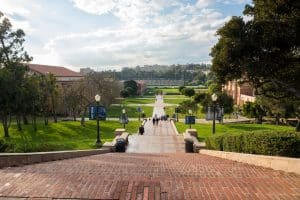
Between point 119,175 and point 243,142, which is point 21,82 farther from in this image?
point 119,175

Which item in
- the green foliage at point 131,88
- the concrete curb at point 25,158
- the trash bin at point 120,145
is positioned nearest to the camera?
the concrete curb at point 25,158

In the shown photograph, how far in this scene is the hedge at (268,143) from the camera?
1020 centimetres

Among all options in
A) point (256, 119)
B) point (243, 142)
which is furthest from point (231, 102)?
point (243, 142)

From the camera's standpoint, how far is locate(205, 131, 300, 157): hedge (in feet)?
33.4

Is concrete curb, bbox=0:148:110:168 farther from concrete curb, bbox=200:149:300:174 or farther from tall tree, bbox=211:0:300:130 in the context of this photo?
tall tree, bbox=211:0:300:130

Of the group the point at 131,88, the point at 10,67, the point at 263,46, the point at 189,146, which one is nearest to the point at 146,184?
the point at 263,46

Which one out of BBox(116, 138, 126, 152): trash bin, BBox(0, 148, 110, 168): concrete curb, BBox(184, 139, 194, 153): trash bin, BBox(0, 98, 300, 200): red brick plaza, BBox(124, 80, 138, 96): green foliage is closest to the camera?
BBox(0, 98, 300, 200): red brick plaza

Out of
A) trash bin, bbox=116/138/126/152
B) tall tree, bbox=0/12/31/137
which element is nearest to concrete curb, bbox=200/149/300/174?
trash bin, bbox=116/138/126/152

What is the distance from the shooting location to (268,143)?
10969mm

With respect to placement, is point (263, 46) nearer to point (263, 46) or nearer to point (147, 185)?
point (263, 46)

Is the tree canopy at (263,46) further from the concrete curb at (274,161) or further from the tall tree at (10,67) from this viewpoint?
the tall tree at (10,67)

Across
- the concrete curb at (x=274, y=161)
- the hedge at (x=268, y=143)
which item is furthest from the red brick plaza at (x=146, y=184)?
the hedge at (x=268, y=143)

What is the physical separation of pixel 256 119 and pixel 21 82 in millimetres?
39122

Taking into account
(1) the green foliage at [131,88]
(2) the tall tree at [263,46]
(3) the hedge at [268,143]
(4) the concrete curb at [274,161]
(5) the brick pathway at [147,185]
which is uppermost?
(1) the green foliage at [131,88]
